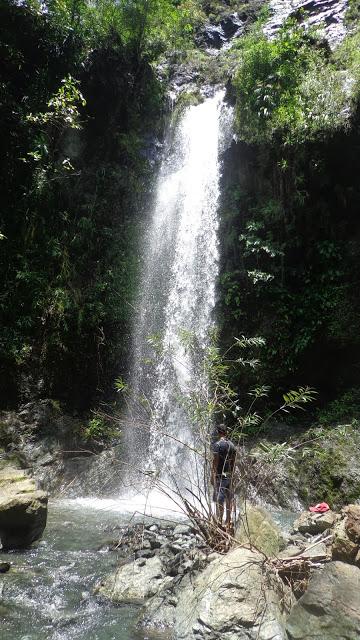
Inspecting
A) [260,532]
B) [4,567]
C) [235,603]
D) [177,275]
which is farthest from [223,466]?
[177,275]

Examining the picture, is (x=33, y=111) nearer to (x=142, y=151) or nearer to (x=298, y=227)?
(x=142, y=151)

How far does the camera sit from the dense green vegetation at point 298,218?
360 inches

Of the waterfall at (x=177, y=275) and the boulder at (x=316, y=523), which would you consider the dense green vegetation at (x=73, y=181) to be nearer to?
the waterfall at (x=177, y=275)

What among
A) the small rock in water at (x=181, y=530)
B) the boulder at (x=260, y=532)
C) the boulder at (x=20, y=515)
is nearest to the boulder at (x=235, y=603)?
the boulder at (x=260, y=532)

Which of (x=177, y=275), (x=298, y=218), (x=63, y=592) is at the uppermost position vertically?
(x=298, y=218)

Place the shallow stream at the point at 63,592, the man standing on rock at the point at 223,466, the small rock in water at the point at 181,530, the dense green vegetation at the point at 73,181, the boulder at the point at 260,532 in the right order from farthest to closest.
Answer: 1. the dense green vegetation at the point at 73,181
2. the small rock in water at the point at 181,530
3. the man standing on rock at the point at 223,466
4. the boulder at the point at 260,532
5. the shallow stream at the point at 63,592

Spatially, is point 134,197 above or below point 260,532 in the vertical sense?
above

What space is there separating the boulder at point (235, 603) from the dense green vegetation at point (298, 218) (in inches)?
238

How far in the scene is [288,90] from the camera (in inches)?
420

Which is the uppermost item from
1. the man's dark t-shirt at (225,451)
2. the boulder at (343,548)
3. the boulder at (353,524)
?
the man's dark t-shirt at (225,451)

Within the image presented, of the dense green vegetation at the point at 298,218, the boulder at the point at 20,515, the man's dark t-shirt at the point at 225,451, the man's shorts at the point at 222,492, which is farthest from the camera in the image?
the dense green vegetation at the point at 298,218

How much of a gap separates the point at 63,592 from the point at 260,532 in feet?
6.64

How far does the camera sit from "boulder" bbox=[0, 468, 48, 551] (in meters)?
5.29

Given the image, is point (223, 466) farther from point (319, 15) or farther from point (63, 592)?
point (319, 15)
